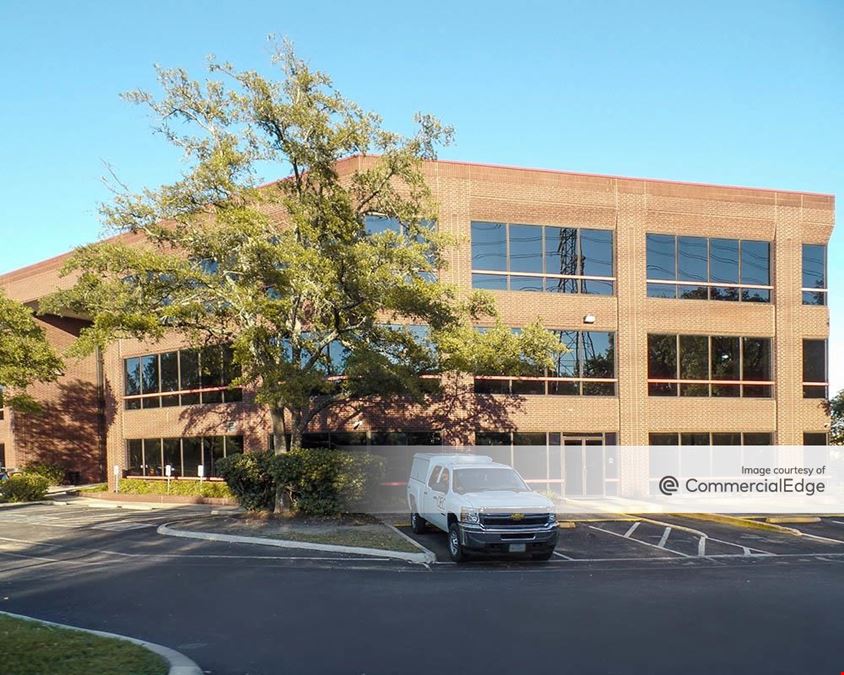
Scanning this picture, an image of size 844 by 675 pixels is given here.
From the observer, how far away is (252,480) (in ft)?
66.5

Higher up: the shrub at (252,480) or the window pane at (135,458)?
the shrub at (252,480)

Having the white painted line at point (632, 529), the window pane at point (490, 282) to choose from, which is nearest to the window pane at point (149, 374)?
the window pane at point (490, 282)

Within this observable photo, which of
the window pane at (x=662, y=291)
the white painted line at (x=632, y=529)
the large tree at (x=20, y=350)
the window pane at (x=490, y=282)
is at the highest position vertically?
the window pane at (x=490, y=282)

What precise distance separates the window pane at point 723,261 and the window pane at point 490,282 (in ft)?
25.1

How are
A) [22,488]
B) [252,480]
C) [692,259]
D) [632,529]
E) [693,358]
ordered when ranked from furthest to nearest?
[22,488], [692,259], [693,358], [252,480], [632,529]

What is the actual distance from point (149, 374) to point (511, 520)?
21617 mm

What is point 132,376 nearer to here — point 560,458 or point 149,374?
point 149,374

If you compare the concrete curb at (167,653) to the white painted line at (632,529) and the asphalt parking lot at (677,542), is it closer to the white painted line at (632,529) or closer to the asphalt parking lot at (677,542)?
the asphalt parking lot at (677,542)

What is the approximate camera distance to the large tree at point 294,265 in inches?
686

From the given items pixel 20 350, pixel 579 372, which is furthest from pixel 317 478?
pixel 20 350

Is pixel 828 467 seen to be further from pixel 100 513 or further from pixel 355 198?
pixel 100 513

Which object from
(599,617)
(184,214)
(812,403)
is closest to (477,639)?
(599,617)

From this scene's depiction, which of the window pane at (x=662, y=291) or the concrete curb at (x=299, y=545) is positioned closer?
the concrete curb at (x=299, y=545)

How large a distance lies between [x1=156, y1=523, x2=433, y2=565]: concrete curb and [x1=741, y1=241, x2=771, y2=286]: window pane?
721 inches
